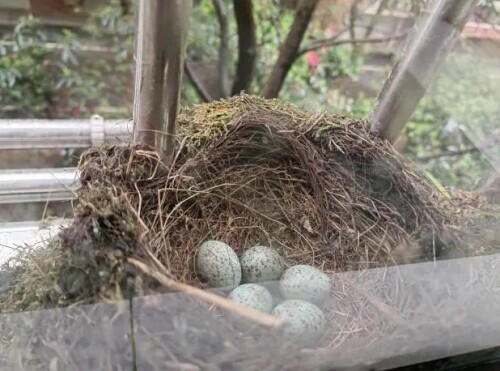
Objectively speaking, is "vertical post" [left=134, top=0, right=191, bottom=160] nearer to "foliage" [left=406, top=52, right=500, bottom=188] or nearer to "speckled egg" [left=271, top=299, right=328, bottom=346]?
"speckled egg" [left=271, top=299, right=328, bottom=346]

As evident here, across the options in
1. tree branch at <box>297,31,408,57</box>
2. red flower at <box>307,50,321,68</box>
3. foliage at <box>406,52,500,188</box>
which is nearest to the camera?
foliage at <box>406,52,500,188</box>

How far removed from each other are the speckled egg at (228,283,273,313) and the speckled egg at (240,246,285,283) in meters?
0.06

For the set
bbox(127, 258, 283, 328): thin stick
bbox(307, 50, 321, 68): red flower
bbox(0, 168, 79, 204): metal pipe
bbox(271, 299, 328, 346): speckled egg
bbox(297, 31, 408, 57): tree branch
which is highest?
bbox(297, 31, 408, 57): tree branch

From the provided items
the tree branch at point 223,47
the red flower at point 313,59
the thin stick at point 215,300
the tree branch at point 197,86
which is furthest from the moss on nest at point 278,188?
the red flower at point 313,59

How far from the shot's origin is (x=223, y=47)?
5.28ft

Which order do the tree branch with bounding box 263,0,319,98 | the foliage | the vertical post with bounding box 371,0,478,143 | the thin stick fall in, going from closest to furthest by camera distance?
the thin stick → the vertical post with bounding box 371,0,478,143 → the foliage → the tree branch with bounding box 263,0,319,98

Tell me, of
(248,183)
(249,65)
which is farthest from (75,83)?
(248,183)

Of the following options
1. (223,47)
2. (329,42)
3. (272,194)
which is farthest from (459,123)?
(272,194)

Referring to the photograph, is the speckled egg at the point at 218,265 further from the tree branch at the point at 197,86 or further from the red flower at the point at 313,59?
the red flower at the point at 313,59

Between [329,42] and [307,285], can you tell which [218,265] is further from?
[329,42]

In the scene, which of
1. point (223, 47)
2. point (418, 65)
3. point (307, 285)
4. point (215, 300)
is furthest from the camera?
point (223, 47)

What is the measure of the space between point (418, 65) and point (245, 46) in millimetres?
684

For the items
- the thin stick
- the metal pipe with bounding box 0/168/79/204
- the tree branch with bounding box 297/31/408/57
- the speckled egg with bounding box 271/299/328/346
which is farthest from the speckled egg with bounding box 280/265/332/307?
the tree branch with bounding box 297/31/408/57

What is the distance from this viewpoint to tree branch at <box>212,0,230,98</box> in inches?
59.1
